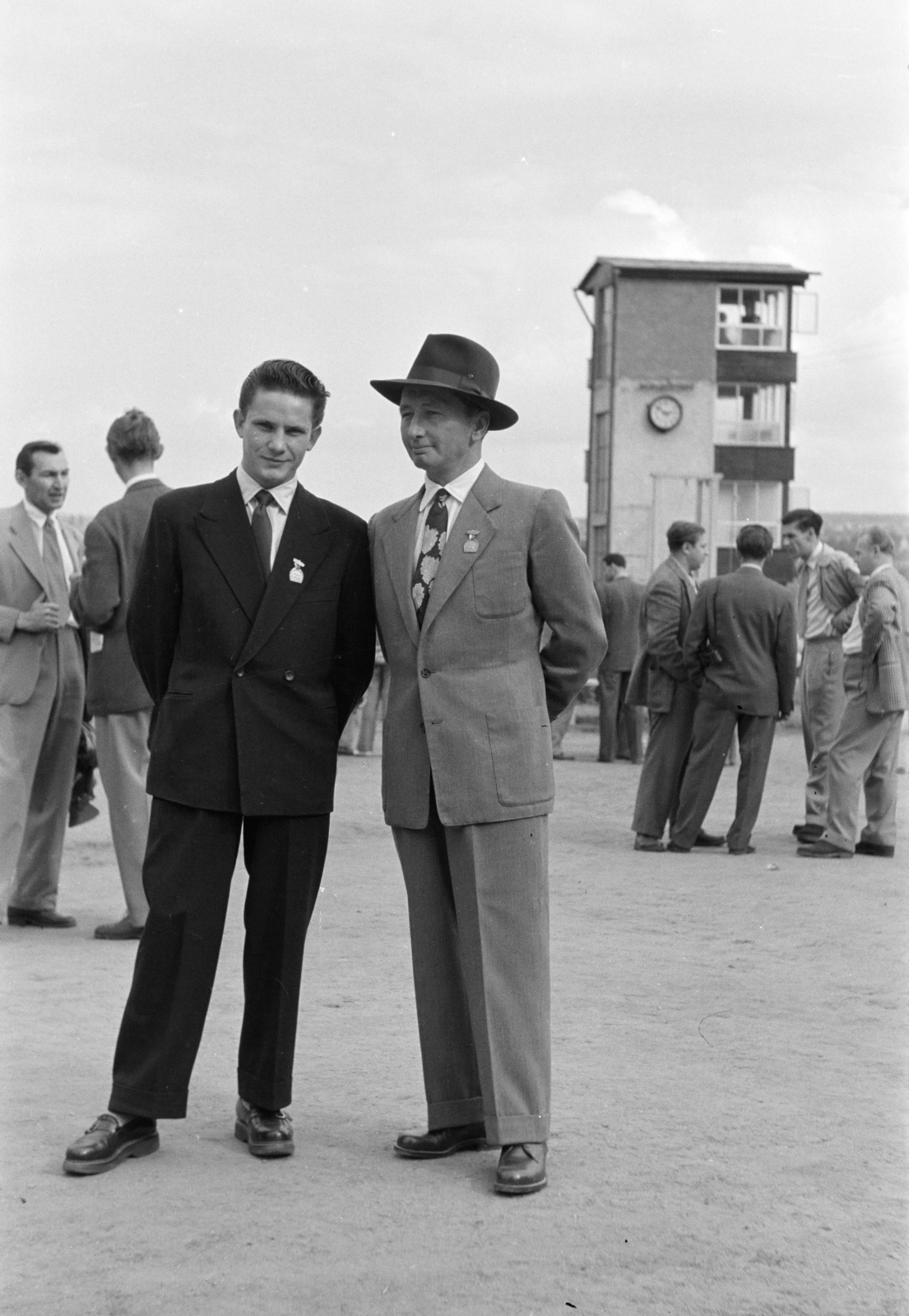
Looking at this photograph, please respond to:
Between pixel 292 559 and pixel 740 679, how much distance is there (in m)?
6.70

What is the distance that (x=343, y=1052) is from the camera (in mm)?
5855

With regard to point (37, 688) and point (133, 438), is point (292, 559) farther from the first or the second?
point (37, 688)

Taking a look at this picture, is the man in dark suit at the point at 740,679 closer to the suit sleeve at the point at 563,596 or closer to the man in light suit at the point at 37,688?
the man in light suit at the point at 37,688

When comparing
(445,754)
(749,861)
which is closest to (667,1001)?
(445,754)

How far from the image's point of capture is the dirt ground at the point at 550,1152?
3758mm

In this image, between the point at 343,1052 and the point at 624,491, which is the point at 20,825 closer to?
the point at 343,1052

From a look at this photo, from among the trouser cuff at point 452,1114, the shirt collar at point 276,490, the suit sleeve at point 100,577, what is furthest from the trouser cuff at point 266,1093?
the suit sleeve at point 100,577

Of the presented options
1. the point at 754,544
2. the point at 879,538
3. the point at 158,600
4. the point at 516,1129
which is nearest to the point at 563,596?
the point at 158,600

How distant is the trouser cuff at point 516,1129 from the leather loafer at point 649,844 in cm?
686

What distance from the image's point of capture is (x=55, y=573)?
801 centimetres

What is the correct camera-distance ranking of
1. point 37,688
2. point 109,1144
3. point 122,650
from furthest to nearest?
point 37,688 < point 122,650 < point 109,1144

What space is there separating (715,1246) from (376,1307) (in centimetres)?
85

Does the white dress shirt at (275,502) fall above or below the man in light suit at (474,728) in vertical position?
above

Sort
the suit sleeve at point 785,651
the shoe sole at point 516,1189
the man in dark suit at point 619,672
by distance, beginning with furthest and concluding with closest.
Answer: the man in dark suit at point 619,672
the suit sleeve at point 785,651
the shoe sole at point 516,1189
